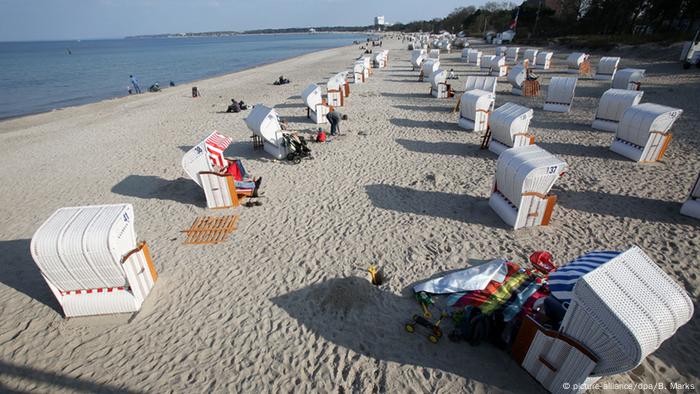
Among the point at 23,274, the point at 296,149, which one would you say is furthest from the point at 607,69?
the point at 23,274

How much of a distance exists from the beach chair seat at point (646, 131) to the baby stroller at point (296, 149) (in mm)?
11646

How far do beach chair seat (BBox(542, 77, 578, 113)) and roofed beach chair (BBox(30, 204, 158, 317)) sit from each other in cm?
2006

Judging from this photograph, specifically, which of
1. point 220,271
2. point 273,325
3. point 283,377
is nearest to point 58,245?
point 220,271

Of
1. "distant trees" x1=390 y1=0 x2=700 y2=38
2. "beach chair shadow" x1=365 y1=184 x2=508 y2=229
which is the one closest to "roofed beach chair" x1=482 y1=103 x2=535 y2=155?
"beach chair shadow" x1=365 y1=184 x2=508 y2=229

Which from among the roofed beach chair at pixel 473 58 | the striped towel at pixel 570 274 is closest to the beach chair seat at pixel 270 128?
the striped towel at pixel 570 274

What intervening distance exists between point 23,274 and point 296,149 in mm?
8535

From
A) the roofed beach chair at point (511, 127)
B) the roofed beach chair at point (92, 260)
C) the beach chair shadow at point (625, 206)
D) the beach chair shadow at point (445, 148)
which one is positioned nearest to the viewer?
the roofed beach chair at point (92, 260)

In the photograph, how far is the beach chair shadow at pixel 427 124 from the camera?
53.4ft

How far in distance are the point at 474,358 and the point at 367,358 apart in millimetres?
1658

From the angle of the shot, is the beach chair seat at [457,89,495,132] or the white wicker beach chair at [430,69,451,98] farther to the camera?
the white wicker beach chair at [430,69,451,98]

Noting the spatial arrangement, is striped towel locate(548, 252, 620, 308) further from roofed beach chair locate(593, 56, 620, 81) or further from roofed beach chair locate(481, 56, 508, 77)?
roofed beach chair locate(481, 56, 508, 77)

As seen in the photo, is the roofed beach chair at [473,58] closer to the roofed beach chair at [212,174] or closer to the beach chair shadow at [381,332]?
the roofed beach chair at [212,174]

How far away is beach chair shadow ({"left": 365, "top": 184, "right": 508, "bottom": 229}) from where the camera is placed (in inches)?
339

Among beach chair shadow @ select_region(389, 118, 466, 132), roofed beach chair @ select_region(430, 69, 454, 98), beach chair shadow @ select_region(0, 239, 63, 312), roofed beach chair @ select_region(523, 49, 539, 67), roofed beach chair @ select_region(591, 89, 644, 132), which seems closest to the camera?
beach chair shadow @ select_region(0, 239, 63, 312)
